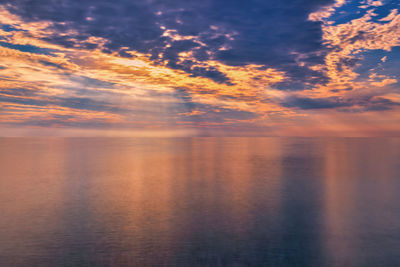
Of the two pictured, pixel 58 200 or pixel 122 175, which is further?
pixel 122 175

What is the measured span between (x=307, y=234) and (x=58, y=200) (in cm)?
1739

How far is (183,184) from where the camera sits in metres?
27.0

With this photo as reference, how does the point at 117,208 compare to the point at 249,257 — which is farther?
the point at 117,208

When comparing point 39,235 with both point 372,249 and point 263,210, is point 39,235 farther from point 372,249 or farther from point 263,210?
point 372,249

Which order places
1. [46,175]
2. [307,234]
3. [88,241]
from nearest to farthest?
[88,241] < [307,234] < [46,175]

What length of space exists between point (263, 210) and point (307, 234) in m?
4.73

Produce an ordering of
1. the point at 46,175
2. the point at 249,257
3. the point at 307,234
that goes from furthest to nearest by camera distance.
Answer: the point at 46,175 → the point at 307,234 → the point at 249,257

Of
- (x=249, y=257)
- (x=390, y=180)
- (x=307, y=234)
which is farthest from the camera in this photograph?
(x=390, y=180)

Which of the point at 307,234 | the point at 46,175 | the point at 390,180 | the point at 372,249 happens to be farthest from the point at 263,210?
the point at 46,175

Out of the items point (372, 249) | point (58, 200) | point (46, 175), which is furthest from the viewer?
point (46, 175)

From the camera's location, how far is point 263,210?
17.7m

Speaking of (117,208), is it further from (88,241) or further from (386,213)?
(386,213)

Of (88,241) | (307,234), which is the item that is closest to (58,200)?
(88,241)

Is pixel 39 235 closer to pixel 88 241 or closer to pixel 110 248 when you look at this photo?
pixel 88 241
